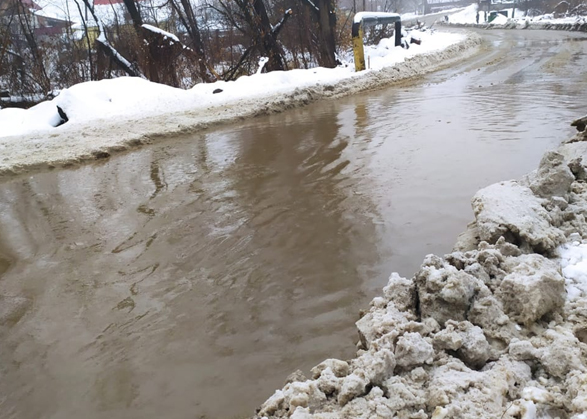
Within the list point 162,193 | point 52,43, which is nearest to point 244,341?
point 162,193

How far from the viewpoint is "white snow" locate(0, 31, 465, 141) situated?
34.0 feet

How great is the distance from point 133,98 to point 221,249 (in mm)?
8456

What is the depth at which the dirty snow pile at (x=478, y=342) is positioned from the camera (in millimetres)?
1926

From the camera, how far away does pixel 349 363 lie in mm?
2410

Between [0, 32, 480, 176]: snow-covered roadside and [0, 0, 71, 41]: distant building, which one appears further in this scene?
[0, 0, 71, 41]: distant building

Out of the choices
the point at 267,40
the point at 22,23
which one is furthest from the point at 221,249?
the point at 22,23

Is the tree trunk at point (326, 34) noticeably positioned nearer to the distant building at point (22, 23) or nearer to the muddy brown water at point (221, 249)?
the distant building at point (22, 23)

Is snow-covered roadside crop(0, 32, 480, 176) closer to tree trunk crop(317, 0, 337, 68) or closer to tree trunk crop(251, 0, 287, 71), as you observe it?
tree trunk crop(251, 0, 287, 71)

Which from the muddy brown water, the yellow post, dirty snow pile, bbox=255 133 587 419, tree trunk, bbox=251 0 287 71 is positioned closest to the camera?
dirty snow pile, bbox=255 133 587 419

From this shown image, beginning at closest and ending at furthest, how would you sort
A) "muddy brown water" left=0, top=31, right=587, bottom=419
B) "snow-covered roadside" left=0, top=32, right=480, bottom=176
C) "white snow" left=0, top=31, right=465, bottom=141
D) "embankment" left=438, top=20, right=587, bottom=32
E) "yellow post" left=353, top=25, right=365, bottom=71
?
"muddy brown water" left=0, top=31, right=587, bottom=419 → "snow-covered roadside" left=0, top=32, right=480, bottom=176 → "white snow" left=0, top=31, right=465, bottom=141 → "yellow post" left=353, top=25, right=365, bottom=71 → "embankment" left=438, top=20, right=587, bottom=32

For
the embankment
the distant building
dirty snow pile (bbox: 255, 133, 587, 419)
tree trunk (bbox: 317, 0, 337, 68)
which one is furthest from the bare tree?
the embankment

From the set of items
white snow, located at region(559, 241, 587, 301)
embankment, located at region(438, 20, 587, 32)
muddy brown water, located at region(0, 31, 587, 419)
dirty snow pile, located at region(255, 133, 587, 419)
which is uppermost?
dirty snow pile, located at region(255, 133, 587, 419)

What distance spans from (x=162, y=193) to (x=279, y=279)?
9.26 feet

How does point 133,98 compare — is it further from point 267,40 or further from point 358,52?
point 358,52
